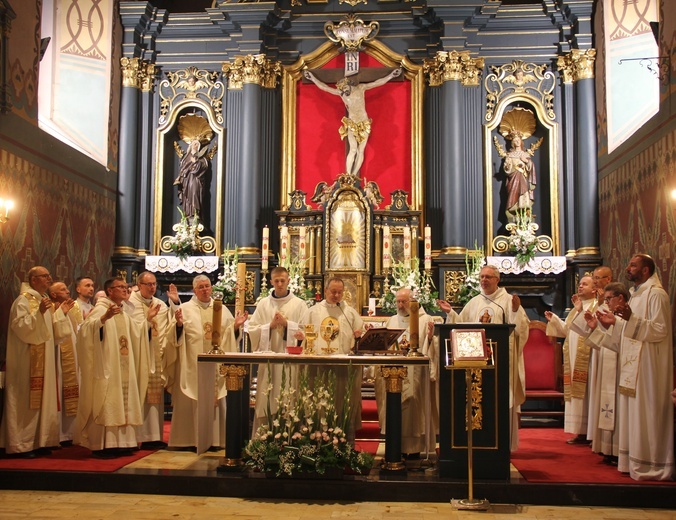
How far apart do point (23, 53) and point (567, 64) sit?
821 cm

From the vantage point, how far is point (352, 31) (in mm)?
13234

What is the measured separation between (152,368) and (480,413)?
3.64 metres

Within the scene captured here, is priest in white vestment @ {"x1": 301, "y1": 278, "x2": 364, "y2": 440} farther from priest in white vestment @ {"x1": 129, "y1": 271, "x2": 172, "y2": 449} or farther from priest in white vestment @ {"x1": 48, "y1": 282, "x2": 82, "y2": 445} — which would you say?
priest in white vestment @ {"x1": 48, "y1": 282, "x2": 82, "y2": 445}

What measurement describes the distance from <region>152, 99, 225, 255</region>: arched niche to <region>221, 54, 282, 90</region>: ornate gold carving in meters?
0.67

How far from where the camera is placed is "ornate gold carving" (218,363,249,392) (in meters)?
6.84

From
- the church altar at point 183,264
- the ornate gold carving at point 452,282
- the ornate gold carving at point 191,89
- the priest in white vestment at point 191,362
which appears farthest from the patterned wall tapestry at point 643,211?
the ornate gold carving at point 191,89

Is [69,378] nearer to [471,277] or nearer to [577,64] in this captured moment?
[471,277]

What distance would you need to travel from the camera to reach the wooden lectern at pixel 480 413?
6.49 meters

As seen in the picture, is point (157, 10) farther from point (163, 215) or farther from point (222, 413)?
point (222, 413)

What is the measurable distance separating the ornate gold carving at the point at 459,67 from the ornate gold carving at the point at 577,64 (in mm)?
1314

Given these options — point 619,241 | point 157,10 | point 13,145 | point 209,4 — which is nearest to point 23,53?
point 13,145

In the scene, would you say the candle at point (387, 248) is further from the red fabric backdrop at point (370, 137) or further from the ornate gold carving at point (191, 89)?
the ornate gold carving at point (191, 89)

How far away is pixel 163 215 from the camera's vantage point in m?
13.2

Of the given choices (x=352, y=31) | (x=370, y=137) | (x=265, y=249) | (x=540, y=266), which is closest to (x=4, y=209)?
(x=265, y=249)
